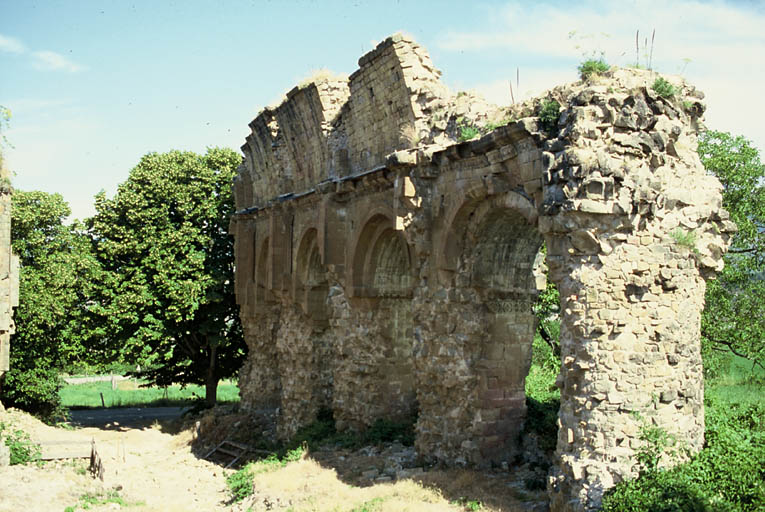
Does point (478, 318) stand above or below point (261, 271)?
below

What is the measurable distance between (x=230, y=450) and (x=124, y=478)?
300 cm

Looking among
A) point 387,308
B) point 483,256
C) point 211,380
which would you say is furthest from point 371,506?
point 211,380

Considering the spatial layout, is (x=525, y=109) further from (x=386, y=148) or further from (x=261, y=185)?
(x=261, y=185)

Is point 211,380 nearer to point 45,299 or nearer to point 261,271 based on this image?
point 261,271

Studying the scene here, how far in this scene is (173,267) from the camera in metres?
21.9

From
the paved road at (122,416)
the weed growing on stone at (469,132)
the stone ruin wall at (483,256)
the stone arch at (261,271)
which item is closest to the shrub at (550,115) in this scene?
the stone ruin wall at (483,256)

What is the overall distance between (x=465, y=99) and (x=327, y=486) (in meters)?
6.62

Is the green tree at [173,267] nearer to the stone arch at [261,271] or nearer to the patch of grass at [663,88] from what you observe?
the stone arch at [261,271]

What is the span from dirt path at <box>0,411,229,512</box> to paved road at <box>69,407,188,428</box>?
7.84 feet

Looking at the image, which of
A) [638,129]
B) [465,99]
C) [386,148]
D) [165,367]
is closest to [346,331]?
[386,148]

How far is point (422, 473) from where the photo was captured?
11852mm

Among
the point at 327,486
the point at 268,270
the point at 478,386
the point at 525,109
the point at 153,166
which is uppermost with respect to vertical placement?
the point at 153,166

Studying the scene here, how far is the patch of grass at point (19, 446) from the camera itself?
1664 centimetres

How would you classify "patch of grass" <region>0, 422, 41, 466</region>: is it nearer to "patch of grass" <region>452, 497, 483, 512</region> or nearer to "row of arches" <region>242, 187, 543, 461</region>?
"row of arches" <region>242, 187, 543, 461</region>
